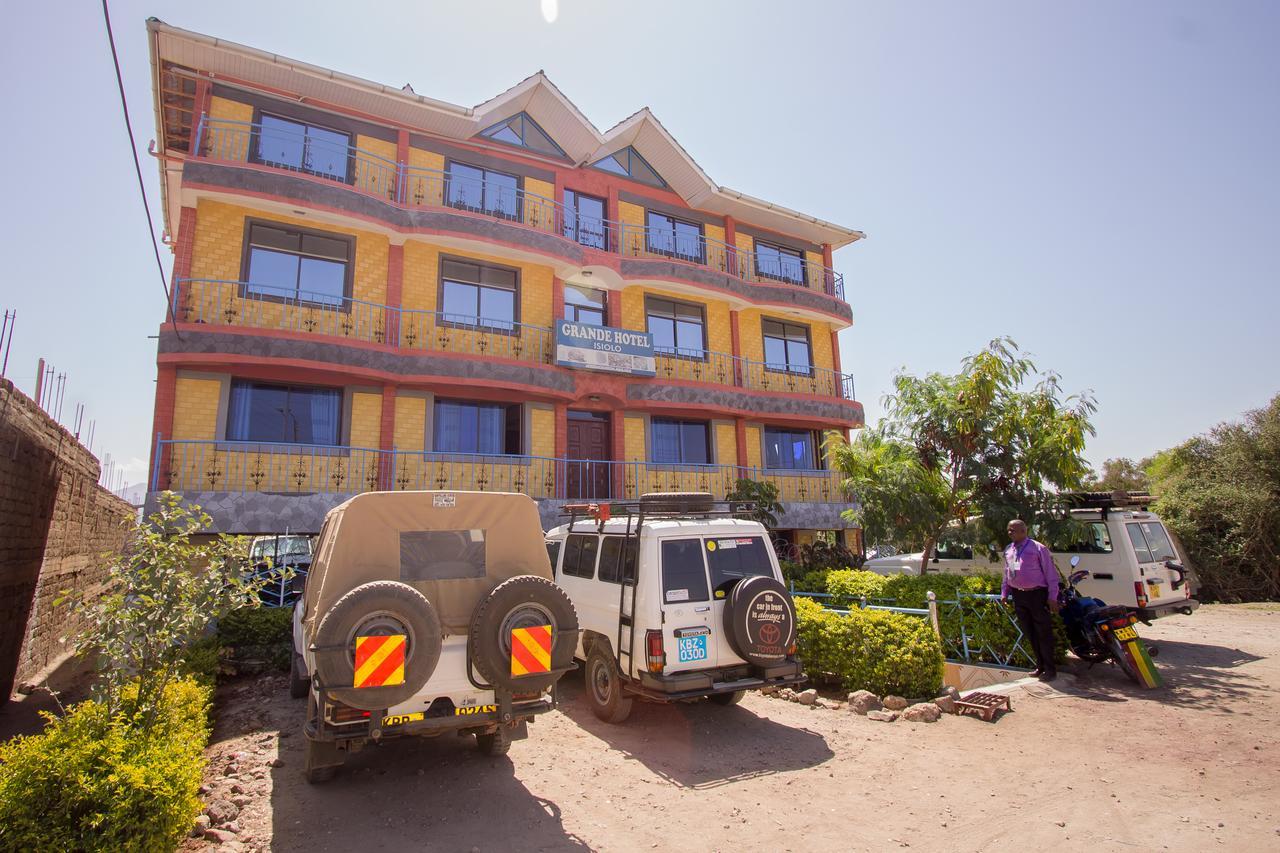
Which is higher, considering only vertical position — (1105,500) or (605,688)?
(1105,500)

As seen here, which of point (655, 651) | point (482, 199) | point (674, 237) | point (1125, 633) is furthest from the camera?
point (674, 237)

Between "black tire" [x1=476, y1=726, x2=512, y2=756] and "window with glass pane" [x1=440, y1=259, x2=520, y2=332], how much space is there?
11.0 m

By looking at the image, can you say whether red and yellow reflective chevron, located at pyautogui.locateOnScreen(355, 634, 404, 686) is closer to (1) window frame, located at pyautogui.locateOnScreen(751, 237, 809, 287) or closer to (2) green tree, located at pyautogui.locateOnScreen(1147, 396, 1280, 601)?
(1) window frame, located at pyautogui.locateOnScreen(751, 237, 809, 287)

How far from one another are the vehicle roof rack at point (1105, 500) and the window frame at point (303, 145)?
1561cm

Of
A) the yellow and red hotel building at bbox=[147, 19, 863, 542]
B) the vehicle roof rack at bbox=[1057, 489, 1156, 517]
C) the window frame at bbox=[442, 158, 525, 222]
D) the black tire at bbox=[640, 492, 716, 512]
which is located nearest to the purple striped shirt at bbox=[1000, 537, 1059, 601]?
the vehicle roof rack at bbox=[1057, 489, 1156, 517]

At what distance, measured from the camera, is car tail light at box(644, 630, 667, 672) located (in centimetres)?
636

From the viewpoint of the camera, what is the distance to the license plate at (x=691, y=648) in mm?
6477

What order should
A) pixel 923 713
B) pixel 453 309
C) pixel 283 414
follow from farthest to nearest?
pixel 453 309
pixel 283 414
pixel 923 713

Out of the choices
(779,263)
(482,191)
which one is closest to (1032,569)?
(482,191)

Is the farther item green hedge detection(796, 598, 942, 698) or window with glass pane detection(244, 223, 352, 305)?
window with glass pane detection(244, 223, 352, 305)

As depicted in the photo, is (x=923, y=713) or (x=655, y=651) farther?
(x=923, y=713)

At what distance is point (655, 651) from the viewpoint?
638 centimetres

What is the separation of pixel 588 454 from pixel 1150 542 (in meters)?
11.7

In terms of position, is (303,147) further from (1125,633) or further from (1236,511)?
(1236,511)
